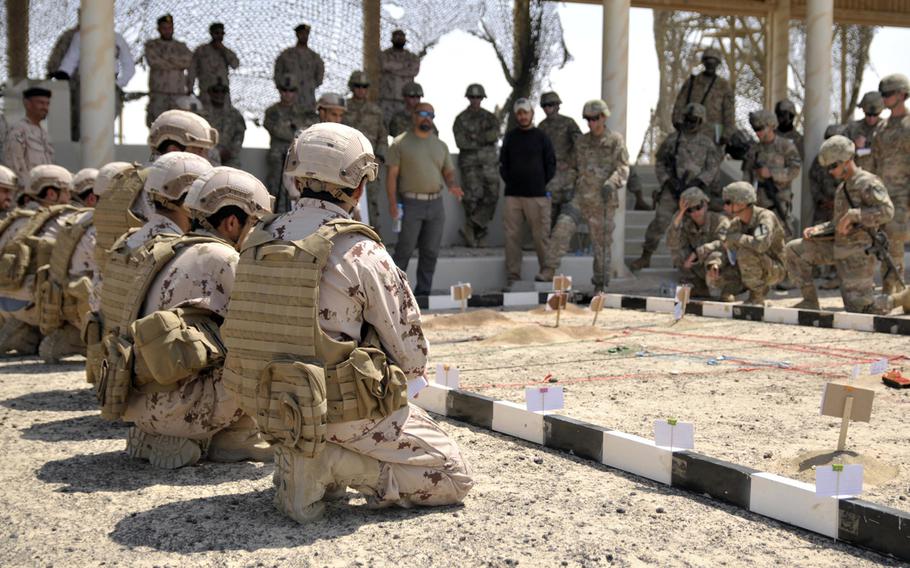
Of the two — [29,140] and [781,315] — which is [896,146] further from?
[29,140]

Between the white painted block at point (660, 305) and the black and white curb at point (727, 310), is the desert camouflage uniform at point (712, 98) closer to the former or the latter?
the black and white curb at point (727, 310)

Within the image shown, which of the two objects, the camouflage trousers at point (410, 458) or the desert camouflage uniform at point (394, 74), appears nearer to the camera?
the camouflage trousers at point (410, 458)

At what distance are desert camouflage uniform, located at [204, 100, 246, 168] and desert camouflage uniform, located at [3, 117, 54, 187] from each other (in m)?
2.33

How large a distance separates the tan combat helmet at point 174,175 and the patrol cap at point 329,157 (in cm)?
153

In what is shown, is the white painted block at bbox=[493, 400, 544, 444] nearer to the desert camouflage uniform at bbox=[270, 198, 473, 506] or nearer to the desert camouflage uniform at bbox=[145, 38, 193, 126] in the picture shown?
the desert camouflage uniform at bbox=[270, 198, 473, 506]

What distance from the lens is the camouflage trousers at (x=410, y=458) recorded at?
4.17 m

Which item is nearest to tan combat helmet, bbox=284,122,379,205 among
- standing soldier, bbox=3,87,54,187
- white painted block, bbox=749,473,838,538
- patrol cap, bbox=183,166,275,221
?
patrol cap, bbox=183,166,275,221

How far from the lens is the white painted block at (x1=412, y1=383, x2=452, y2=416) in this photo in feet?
20.3

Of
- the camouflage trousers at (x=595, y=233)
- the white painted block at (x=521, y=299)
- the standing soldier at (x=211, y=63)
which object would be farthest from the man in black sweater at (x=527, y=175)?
the standing soldier at (x=211, y=63)

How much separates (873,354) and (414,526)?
5206 millimetres

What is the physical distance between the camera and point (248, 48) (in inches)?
577

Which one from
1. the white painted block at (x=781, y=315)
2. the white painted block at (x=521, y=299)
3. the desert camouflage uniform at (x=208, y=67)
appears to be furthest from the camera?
the desert camouflage uniform at (x=208, y=67)

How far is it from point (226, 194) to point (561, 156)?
9857 millimetres

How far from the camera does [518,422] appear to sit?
5.59m
